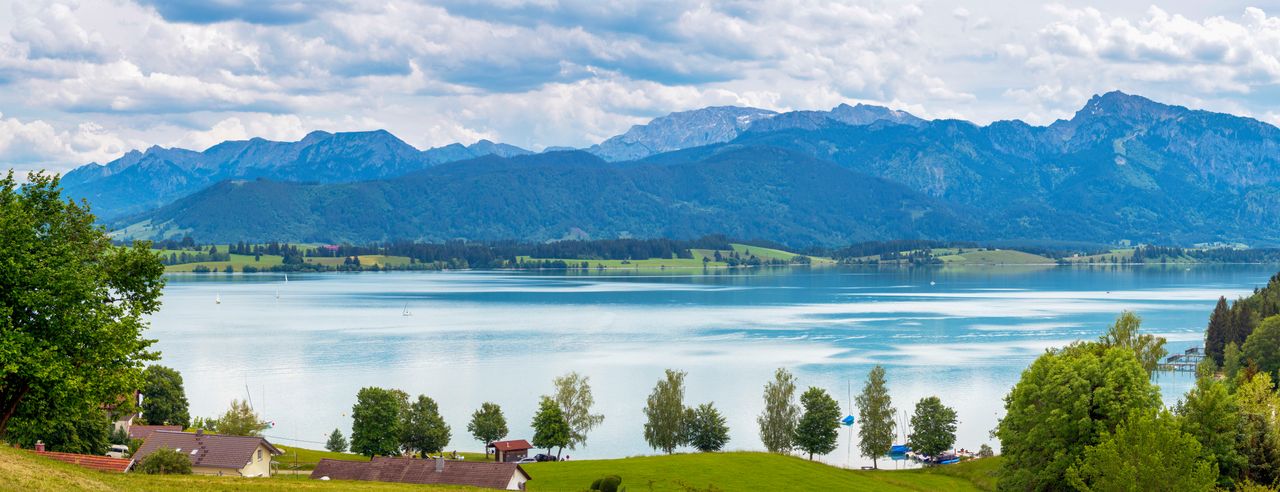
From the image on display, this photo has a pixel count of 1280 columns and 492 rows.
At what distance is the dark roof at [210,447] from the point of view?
48094 millimetres

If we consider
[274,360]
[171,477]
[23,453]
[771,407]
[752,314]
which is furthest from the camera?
[752,314]

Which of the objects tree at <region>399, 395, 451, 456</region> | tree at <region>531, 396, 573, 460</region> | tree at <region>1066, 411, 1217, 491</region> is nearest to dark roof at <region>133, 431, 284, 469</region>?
tree at <region>399, 395, 451, 456</region>

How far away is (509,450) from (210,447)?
1750cm

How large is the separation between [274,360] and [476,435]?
5463 centimetres

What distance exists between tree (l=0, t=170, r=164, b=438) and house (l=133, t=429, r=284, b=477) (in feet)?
54.1

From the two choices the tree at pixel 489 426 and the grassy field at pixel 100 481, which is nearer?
the grassy field at pixel 100 481

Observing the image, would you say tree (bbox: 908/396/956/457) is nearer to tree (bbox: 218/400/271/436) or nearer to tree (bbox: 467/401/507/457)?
tree (bbox: 467/401/507/457)

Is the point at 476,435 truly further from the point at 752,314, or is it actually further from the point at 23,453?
the point at 752,314

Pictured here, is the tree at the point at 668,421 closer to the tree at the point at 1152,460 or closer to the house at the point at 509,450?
the house at the point at 509,450

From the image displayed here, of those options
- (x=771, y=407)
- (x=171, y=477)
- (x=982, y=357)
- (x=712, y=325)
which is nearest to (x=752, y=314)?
(x=712, y=325)

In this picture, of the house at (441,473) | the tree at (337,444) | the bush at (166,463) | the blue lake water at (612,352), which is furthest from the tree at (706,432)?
the bush at (166,463)

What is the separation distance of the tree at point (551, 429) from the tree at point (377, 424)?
798cm

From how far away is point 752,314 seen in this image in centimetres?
17562

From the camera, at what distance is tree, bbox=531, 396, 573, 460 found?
6569cm
